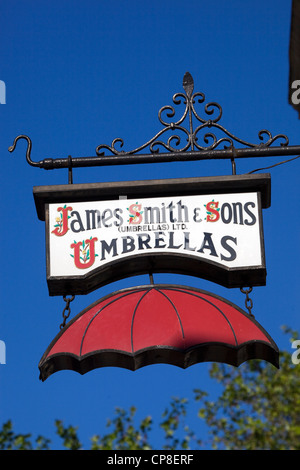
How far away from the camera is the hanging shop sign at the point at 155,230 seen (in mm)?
5750

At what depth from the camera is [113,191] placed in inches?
230

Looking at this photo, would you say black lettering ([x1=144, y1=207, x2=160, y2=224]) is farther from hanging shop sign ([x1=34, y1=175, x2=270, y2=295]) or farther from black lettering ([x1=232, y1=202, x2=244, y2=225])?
black lettering ([x1=232, y1=202, x2=244, y2=225])

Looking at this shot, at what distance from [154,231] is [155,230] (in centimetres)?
1

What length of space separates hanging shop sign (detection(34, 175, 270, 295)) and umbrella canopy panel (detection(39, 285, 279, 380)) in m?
0.23

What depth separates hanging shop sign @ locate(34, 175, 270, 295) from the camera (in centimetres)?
575

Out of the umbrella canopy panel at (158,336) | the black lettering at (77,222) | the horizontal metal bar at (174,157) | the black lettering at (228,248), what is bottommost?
the umbrella canopy panel at (158,336)

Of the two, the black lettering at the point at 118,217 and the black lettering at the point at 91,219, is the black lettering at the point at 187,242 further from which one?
the black lettering at the point at 91,219

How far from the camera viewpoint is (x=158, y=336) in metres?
5.44

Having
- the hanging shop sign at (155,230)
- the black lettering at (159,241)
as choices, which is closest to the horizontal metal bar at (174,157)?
the hanging shop sign at (155,230)

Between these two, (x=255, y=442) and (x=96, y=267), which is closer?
(x=96, y=267)

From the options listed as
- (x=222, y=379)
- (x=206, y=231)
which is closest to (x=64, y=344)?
(x=206, y=231)
